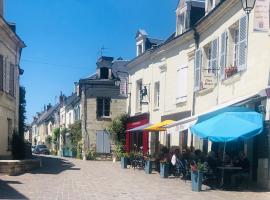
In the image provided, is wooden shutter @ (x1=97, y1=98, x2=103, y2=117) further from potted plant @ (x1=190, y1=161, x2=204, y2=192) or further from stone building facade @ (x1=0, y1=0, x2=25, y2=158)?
potted plant @ (x1=190, y1=161, x2=204, y2=192)

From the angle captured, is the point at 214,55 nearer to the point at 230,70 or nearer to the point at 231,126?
the point at 230,70

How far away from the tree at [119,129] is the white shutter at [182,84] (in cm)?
1032

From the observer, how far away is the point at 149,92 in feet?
85.9

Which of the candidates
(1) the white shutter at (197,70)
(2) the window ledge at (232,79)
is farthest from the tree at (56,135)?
(2) the window ledge at (232,79)

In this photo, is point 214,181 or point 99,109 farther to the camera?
point 99,109

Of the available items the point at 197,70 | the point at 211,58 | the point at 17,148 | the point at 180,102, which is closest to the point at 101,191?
the point at 211,58

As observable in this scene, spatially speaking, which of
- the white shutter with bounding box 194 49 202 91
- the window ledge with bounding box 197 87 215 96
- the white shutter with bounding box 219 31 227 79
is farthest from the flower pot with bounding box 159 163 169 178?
the white shutter with bounding box 219 31 227 79

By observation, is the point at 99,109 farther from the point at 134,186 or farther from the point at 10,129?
the point at 134,186

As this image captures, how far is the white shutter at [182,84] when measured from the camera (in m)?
20.8

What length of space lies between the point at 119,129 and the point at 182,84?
466 inches

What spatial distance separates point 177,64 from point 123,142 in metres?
Result: 11.9

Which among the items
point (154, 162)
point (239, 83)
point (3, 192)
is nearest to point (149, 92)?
point (154, 162)

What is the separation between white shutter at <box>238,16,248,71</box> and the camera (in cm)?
1422

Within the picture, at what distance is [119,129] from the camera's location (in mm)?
32219
